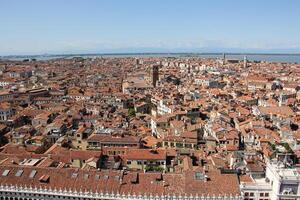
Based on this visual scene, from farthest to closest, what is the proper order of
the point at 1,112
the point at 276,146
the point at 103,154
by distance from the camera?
the point at 1,112, the point at 276,146, the point at 103,154

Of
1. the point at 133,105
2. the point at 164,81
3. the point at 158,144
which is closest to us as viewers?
the point at 158,144

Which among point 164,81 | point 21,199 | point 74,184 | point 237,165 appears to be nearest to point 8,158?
point 21,199

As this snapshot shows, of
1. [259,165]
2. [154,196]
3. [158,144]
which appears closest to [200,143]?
[158,144]

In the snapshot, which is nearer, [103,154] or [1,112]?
[103,154]

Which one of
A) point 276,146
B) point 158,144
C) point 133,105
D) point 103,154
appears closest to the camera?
point 103,154

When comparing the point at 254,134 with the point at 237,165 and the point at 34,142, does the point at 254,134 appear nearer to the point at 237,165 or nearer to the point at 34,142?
the point at 237,165

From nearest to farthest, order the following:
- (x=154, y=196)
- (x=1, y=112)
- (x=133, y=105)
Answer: (x=154, y=196), (x=1, y=112), (x=133, y=105)

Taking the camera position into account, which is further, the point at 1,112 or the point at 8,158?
the point at 1,112

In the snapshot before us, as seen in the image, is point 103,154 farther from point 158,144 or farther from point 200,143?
point 200,143
